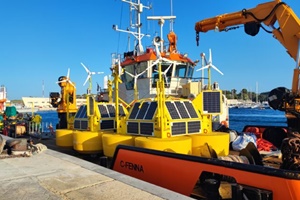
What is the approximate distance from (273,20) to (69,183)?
5859 millimetres

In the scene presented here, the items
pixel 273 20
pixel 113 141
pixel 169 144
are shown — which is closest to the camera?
pixel 169 144

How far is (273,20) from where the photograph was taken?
7.11 meters

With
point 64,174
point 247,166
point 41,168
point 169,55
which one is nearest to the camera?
point 247,166

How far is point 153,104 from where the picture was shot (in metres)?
7.84

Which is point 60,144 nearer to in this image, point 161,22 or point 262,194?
point 262,194

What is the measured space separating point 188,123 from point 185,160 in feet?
8.45

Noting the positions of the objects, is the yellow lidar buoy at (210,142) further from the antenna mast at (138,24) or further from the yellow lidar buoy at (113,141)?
the antenna mast at (138,24)

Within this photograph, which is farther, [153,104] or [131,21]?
[131,21]

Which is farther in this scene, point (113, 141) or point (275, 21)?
point (113, 141)

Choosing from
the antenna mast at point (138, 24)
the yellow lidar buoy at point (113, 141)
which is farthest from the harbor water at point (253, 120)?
the yellow lidar buoy at point (113, 141)

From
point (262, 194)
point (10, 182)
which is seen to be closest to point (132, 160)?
point (10, 182)

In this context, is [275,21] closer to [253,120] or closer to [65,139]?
[65,139]

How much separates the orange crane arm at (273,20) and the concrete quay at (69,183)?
15.4 feet

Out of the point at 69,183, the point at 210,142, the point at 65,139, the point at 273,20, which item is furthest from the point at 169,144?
the point at 65,139
